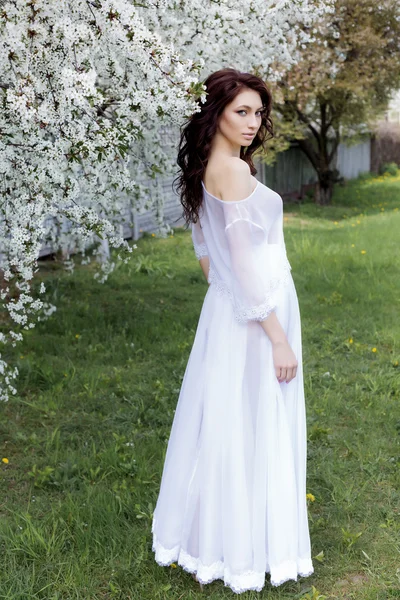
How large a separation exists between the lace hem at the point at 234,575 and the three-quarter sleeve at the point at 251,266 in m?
1.01

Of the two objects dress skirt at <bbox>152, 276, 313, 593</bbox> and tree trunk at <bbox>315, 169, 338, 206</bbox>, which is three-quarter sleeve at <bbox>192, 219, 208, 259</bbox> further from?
tree trunk at <bbox>315, 169, 338, 206</bbox>

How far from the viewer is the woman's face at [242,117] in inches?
104

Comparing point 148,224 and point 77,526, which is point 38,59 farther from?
point 148,224

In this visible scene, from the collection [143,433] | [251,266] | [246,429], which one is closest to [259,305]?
[251,266]

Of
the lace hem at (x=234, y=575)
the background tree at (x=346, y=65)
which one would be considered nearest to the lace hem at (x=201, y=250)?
the lace hem at (x=234, y=575)

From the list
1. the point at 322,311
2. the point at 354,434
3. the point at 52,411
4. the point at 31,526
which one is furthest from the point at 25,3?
the point at 322,311

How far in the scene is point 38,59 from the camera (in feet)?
11.0

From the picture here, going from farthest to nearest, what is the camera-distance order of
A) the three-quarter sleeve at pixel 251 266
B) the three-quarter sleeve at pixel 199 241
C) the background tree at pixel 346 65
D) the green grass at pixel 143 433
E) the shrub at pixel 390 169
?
the shrub at pixel 390 169 → the background tree at pixel 346 65 → the green grass at pixel 143 433 → the three-quarter sleeve at pixel 199 241 → the three-quarter sleeve at pixel 251 266

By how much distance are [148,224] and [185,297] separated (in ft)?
17.1

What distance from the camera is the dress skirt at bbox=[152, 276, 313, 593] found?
274 centimetres

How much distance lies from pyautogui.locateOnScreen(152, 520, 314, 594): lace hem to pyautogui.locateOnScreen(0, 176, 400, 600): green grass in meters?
0.13

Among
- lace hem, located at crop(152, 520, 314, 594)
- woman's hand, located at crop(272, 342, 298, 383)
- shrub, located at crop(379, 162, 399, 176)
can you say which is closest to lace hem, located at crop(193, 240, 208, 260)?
woman's hand, located at crop(272, 342, 298, 383)

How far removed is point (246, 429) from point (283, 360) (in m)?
0.33

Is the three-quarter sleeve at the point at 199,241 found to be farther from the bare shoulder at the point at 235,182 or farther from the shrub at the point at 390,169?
the shrub at the point at 390,169
